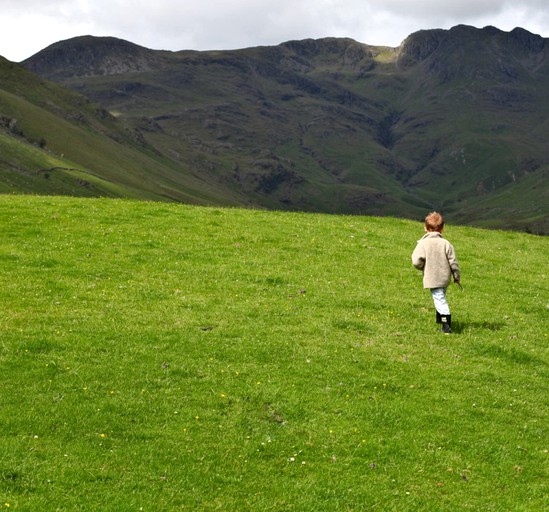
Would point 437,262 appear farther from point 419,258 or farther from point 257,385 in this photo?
point 257,385

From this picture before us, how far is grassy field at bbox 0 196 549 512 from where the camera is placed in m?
12.9

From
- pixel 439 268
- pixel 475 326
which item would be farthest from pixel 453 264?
pixel 475 326

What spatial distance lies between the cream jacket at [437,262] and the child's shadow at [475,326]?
2028 mm

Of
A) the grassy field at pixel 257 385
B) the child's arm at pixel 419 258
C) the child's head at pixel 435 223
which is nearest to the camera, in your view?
the grassy field at pixel 257 385

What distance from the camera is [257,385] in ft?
54.9

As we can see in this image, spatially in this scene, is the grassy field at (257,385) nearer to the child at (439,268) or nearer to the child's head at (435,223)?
the child at (439,268)

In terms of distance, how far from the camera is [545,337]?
22.8m

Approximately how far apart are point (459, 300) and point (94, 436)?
17852 millimetres

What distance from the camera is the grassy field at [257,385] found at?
508 inches

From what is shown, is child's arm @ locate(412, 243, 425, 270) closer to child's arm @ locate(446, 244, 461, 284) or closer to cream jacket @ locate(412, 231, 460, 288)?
cream jacket @ locate(412, 231, 460, 288)

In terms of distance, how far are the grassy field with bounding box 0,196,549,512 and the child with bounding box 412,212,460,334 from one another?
104 cm

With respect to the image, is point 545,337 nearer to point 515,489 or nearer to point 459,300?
point 459,300

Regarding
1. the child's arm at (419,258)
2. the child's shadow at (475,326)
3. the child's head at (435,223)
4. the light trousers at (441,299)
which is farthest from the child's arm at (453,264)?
Answer: the child's shadow at (475,326)

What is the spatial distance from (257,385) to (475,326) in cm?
1046
